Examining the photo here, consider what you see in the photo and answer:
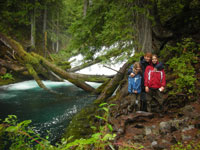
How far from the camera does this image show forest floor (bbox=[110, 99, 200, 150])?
245cm

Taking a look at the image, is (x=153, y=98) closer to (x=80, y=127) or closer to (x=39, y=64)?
(x=80, y=127)

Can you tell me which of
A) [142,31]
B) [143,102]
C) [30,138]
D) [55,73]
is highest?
[142,31]

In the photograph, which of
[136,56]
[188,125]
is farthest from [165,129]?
[136,56]

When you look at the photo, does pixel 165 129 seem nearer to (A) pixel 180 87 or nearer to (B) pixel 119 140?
(B) pixel 119 140

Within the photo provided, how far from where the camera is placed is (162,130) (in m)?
2.95

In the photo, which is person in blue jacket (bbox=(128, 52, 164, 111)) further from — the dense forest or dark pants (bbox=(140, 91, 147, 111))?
the dense forest

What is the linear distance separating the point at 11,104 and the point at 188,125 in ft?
27.7

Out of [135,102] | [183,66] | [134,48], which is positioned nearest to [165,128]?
[135,102]

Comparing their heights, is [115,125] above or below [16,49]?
below

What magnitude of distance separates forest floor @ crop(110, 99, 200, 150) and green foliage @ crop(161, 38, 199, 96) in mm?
703

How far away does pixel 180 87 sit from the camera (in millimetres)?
4629

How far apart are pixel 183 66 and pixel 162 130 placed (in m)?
3.13

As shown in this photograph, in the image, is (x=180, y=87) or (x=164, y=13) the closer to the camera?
(x=180, y=87)

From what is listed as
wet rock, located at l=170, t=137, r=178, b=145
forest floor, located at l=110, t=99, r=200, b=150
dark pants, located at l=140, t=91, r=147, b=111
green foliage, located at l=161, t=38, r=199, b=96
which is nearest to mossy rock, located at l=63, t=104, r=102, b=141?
forest floor, located at l=110, t=99, r=200, b=150
